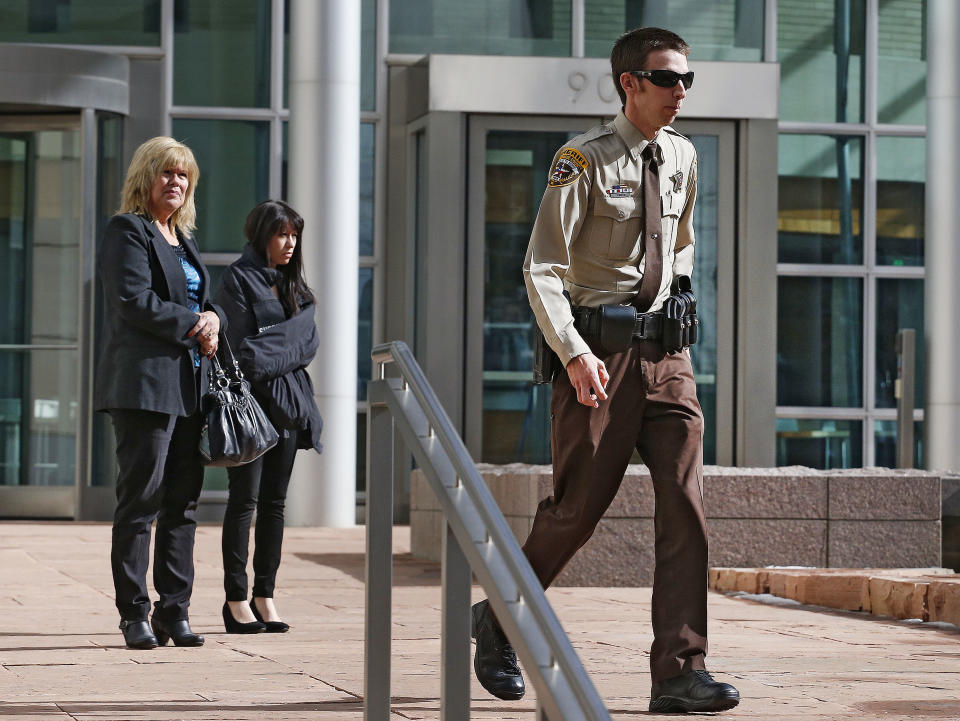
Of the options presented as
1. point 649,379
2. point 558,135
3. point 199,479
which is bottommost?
point 199,479

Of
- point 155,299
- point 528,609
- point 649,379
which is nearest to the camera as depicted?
point 528,609

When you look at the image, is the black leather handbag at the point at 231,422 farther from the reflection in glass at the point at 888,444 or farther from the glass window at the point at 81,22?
the reflection in glass at the point at 888,444

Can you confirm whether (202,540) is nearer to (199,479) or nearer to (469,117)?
(469,117)

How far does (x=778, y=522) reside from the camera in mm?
9328

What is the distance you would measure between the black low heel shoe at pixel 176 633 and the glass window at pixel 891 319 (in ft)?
37.7

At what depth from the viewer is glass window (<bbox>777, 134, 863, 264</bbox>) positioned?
1672 centimetres

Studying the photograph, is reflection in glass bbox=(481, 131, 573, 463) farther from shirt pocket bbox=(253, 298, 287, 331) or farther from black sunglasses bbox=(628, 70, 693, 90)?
black sunglasses bbox=(628, 70, 693, 90)

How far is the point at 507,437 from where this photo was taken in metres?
15.5

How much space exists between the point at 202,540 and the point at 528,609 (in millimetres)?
10351

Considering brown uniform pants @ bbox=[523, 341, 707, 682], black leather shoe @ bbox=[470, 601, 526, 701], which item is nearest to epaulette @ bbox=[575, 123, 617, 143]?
brown uniform pants @ bbox=[523, 341, 707, 682]

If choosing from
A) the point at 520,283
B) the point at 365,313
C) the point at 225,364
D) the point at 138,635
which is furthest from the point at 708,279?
the point at 138,635

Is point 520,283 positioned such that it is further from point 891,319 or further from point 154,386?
point 154,386

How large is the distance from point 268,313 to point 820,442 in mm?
10508

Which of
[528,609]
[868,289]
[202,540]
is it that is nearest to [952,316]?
[868,289]
